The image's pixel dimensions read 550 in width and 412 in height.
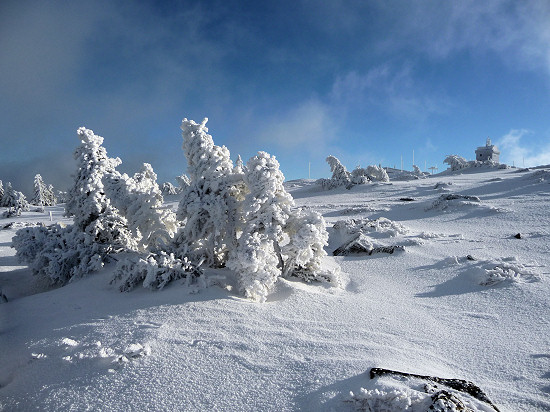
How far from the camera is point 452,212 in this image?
1938cm

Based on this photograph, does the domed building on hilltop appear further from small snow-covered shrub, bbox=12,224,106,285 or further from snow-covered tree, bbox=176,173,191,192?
small snow-covered shrub, bbox=12,224,106,285

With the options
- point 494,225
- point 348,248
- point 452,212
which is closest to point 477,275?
point 348,248

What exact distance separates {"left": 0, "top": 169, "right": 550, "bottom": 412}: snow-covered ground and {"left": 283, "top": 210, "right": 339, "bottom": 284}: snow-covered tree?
21.7 inches

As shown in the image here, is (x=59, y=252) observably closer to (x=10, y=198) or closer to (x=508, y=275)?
(x=508, y=275)

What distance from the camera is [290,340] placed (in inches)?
246

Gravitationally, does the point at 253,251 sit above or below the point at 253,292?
above

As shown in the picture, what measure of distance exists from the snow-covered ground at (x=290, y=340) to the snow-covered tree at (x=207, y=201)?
1.03 m

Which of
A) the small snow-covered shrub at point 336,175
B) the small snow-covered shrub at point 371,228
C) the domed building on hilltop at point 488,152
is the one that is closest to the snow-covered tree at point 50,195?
the small snow-covered shrub at point 336,175

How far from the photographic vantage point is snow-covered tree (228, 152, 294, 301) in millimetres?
8172

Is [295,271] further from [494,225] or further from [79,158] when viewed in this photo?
[494,225]

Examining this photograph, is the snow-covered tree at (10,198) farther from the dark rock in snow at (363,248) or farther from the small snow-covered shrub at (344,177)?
the dark rock in snow at (363,248)

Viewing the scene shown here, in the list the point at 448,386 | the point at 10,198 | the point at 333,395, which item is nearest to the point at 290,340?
the point at 333,395

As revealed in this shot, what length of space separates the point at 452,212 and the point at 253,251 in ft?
53.2

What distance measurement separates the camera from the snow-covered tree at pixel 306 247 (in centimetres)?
912
